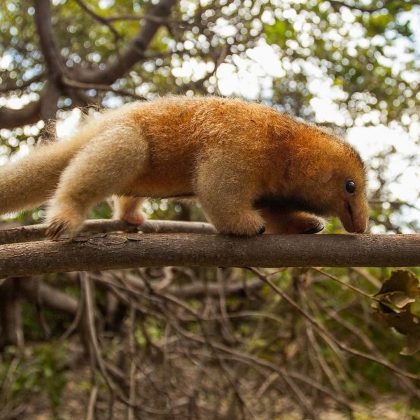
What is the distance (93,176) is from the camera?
263cm

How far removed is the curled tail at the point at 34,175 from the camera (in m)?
2.79

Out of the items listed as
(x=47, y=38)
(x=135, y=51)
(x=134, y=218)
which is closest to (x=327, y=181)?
A: (x=134, y=218)

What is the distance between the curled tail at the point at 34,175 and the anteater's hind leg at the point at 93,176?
0.57 ft

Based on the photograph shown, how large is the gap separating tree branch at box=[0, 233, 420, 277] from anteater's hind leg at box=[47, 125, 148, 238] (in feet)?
0.88

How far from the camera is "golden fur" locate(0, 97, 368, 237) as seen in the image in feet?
8.79

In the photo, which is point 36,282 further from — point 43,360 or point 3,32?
point 3,32

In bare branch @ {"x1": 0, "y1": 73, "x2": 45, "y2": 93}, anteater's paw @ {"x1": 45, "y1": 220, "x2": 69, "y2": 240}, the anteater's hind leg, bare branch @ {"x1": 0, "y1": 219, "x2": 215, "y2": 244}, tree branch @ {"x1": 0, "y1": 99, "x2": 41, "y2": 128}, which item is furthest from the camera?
tree branch @ {"x1": 0, "y1": 99, "x2": 41, "y2": 128}

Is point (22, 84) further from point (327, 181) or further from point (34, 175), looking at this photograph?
point (327, 181)

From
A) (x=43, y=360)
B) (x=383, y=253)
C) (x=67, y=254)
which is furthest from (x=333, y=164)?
(x=43, y=360)

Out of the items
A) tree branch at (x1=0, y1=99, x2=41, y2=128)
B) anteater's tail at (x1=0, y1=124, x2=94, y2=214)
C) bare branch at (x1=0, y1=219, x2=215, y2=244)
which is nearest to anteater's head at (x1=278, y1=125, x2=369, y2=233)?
bare branch at (x1=0, y1=219, x2=215, y2=244)

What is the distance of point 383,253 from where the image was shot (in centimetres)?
237

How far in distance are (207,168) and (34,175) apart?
860 millimetres

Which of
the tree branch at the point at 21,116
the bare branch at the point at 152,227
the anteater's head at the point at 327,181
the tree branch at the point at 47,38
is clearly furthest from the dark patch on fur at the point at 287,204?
the tree branch at the point at 21,116

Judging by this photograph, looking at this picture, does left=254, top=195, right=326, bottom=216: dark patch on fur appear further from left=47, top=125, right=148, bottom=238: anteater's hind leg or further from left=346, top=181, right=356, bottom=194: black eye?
left=47, top=125, right=148, bottom=238: anteater's hind leg
